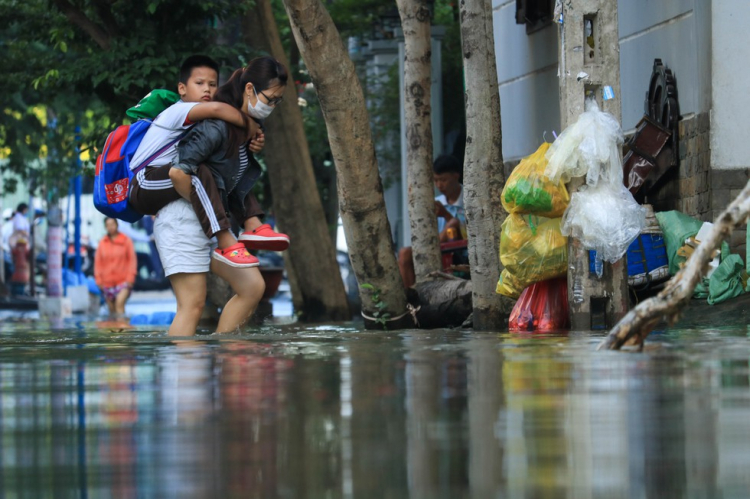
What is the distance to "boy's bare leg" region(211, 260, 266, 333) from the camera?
26.1ft

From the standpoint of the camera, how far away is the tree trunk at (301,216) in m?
14.5

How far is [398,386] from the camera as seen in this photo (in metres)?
4.62

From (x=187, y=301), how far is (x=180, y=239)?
34 cm

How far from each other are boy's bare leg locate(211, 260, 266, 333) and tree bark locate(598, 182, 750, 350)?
9.21 feet

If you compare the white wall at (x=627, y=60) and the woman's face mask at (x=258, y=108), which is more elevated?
the white wall at (x=627, y=60)

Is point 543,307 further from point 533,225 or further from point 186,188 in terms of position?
point 186,188

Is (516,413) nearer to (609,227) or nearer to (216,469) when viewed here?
(216,469)

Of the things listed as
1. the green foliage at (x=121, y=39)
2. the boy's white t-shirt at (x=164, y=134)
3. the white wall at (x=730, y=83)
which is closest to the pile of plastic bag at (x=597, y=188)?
the white wall at (x=730, y=83)

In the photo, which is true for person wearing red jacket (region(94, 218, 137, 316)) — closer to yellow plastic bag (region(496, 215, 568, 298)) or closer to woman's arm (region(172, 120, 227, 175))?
yellow plastic bag (region(496, 215, 568, 298))

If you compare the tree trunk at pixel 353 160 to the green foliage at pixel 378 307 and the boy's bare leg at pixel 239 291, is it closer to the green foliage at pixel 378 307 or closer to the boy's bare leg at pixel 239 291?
the green foliage at pixel 378 307

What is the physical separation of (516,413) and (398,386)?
854 millimetres

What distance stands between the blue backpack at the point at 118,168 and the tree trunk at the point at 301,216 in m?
6.32

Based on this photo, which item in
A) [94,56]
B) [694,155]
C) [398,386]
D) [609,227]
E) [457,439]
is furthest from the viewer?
[94,56]

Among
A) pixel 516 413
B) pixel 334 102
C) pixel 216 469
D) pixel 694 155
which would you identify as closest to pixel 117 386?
pixel 516 413
